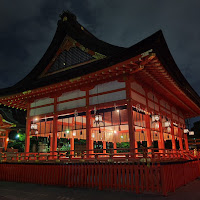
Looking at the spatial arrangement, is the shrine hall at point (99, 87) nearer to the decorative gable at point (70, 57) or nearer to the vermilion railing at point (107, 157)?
the decorative gable at point (70, 57)

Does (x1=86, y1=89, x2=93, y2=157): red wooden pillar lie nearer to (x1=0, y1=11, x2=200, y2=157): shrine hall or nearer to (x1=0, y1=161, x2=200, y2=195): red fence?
(x1=0, y1=11, x2=200, y2=157): shrine hall

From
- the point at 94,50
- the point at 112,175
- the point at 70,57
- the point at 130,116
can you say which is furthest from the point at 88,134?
the point at 70,57

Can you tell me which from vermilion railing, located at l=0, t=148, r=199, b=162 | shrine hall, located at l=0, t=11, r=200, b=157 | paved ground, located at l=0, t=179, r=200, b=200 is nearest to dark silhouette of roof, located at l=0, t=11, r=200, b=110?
shrine hall, located at l=0, t=11, r=200, b=157

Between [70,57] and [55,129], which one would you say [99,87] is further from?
[55,129]

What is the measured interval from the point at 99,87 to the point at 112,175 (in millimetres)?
5731

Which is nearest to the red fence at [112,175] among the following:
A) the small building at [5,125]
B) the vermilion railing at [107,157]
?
the vermilion railing at [107,157]

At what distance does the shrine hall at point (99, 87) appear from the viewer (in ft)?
31.3

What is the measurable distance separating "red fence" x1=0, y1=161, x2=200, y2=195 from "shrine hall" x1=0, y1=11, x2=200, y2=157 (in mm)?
987

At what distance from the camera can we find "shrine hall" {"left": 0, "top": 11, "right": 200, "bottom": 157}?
9555mm

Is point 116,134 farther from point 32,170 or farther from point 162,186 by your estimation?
point 162,186

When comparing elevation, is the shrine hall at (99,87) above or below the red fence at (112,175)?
above

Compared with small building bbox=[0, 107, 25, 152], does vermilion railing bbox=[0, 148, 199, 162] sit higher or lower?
lower

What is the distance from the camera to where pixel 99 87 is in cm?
1160

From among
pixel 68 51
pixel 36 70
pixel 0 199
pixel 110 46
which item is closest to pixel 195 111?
pixel 110 46
